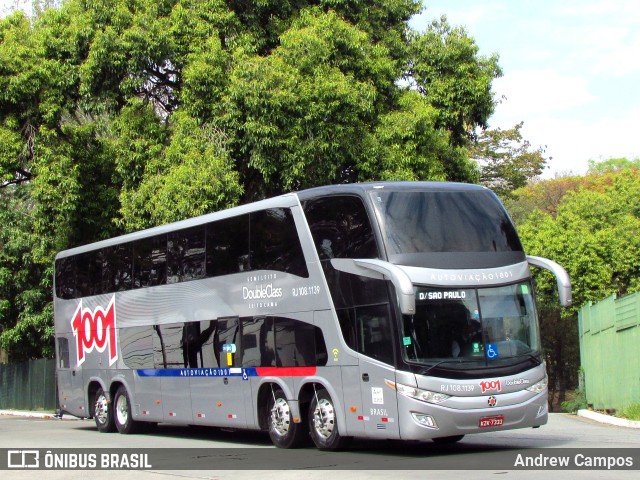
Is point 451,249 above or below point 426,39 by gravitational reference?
below

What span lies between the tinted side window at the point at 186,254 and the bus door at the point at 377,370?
4.75 metres

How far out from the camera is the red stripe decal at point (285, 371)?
15.1 meters

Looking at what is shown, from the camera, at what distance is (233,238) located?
55.1 feet

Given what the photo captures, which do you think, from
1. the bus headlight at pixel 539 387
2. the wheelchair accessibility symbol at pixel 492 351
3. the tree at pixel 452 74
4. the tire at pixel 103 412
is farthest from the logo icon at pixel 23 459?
the tree at pixel 452 74

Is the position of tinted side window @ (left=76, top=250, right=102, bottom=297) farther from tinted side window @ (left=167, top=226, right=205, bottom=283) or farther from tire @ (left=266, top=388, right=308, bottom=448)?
tire @ (left=266, top=388, right=308, bottom=448)

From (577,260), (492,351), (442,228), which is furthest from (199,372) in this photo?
(577,260)

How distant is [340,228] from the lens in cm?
1445

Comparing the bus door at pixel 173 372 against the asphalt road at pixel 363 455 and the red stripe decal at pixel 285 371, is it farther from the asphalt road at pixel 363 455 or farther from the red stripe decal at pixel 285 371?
the red stripe decal at pixel 285 371

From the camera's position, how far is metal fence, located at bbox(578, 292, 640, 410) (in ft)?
66.0

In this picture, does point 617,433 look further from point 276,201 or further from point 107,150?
point 107,150

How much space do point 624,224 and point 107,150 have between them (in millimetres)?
23492

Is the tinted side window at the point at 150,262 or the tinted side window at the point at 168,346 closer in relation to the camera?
the tinted side window at the point at 168,346

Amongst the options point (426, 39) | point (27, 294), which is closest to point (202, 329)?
point (426, 39)

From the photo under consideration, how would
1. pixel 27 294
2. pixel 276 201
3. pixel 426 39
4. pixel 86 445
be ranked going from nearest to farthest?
1. pixel 276 201
2. pixel 86 445
3. pixel 426 39
4. pixel 27 294
